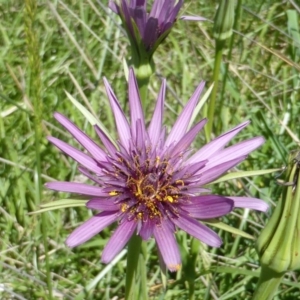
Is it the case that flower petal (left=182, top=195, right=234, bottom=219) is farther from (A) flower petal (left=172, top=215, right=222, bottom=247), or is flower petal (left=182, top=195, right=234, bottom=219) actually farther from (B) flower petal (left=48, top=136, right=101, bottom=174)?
(B) flower petal (left=48, top=136, right=101, bottom=174)

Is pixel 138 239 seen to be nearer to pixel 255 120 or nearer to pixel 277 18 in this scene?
pixel 255 120

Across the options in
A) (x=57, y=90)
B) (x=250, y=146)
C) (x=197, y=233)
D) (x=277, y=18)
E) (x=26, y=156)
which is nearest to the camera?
(x=197, y=233)

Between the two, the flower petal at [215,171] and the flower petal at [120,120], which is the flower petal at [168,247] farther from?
the flower petal at [120,120]

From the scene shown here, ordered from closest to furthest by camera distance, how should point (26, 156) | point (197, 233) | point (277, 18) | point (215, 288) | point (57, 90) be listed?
1. point (197, 233)
2. point (215, 288)
3. point (26, 156)
4. point (57, 90)
5. point (277, 18)

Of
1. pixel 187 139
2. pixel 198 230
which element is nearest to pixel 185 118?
pixel 187 139

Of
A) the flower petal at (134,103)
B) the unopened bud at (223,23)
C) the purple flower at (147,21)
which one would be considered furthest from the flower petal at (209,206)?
the unopened bud at (223,23)

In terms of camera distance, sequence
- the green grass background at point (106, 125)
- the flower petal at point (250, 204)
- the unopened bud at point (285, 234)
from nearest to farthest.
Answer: the unopened bud at point (285, 234)
the flower petal at point (250, 204)
the green grass background at point (106, 125)

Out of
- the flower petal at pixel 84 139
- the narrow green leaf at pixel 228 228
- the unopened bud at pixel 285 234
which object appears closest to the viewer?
the unopened bud at pixel 285 234

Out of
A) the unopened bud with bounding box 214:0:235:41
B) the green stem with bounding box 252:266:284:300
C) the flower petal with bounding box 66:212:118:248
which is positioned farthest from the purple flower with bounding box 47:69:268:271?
the unopened bud with bounding box 214:0:235:41

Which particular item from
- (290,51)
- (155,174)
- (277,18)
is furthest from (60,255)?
(277,18)
